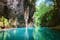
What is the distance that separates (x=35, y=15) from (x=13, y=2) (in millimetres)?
2896

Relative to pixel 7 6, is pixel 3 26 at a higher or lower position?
lower

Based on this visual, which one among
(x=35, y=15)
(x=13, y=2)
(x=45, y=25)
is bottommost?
(x=45, y=25)

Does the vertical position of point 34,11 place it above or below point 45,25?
above

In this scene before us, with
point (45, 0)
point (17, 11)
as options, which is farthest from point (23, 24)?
point (45, 0)

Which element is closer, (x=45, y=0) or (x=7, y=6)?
(x=7, y=6)

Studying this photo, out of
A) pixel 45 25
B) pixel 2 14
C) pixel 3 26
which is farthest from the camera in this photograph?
pixel 45 25

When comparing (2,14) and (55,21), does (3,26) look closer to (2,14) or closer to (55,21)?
(2,14)

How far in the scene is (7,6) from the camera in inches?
663

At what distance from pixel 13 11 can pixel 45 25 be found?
383cm

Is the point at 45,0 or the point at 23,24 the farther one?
the point at 45,0

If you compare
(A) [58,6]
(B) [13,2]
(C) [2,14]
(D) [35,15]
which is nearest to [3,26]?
(C) [2,14]

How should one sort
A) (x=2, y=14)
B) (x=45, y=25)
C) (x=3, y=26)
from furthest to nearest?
1. (x=45, y=25)
2. (x=2, y=14)
3. (x=3, y=26)

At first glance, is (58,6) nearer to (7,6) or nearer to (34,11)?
(34,11)

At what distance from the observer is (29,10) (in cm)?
1767
